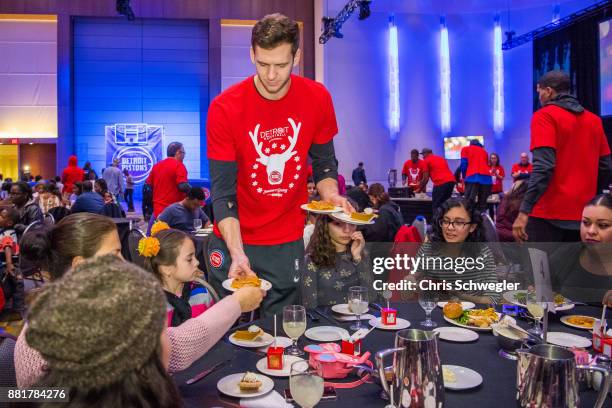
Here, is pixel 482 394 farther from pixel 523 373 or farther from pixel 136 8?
pixel 136 8

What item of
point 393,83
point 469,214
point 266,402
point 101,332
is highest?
point 393,83

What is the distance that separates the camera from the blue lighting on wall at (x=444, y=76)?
1409cm

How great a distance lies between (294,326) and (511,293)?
1.06m

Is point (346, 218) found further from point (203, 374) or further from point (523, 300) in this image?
point (203, 374)

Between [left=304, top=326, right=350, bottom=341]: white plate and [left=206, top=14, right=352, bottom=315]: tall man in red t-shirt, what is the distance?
1.52ft

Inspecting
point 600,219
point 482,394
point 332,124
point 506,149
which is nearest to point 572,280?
point 600,219

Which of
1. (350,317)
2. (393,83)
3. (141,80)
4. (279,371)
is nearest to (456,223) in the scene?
(350,317)

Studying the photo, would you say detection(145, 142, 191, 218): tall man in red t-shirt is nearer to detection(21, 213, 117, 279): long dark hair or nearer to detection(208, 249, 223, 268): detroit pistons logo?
detection(208, 249, 223, 268): detroit pistons logo

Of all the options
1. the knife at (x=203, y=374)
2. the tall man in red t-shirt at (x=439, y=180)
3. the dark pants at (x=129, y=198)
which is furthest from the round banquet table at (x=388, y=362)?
the dark pants at (x=129, y=198)

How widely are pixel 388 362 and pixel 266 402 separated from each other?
42cm

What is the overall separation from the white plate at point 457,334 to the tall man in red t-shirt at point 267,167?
71cm

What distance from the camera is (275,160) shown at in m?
2.39

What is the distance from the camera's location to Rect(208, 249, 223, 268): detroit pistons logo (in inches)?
97.9

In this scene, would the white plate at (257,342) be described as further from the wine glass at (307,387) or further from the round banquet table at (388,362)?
the wine glass at (307,387)
